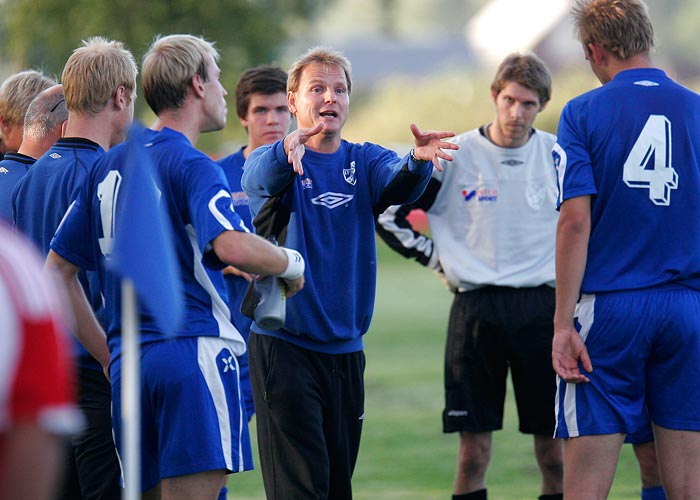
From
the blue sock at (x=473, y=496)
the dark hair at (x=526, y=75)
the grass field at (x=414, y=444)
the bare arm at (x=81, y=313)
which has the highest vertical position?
the dark hair at (x=526, y=75)

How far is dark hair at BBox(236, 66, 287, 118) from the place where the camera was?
7191mm

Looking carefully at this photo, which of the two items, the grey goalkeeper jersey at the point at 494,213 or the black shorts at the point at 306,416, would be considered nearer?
the black shorts at the point at 306,416

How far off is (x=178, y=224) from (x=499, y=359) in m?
3.04

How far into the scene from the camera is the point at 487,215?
6621 millimetres

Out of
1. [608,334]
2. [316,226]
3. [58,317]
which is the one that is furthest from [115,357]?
[58,317]

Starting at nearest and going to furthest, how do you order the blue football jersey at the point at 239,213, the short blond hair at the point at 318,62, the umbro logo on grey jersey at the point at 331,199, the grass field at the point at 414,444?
the umbro logo on grey jersey at the point at 331,199 → the short blond hair at the point at 318,62 → the blue football jersey at the point at 239,213 → the grass field at the point at 414,444

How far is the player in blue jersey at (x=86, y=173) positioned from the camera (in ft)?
15.5

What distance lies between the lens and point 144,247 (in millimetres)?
3191

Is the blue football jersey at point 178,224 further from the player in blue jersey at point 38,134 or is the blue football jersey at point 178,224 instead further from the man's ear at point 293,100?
the man's ear at point 293,100

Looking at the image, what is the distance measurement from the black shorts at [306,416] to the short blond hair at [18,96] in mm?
1784

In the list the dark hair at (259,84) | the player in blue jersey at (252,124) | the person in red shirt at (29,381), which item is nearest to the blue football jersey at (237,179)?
the player in blue jersey at (252,124)

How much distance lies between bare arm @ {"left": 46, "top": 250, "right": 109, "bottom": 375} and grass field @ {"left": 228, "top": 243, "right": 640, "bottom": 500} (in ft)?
10.5

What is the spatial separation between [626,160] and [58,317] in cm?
305

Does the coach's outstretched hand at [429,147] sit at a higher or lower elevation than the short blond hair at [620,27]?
lower
